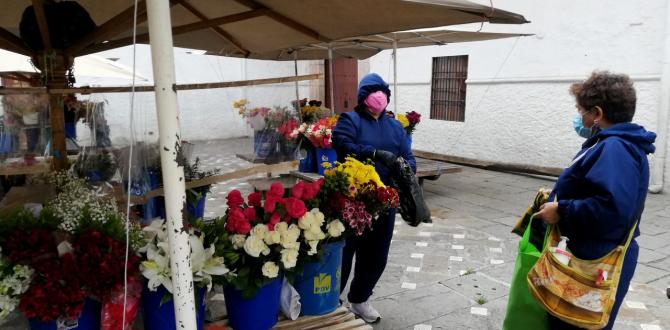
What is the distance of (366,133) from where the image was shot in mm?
3098

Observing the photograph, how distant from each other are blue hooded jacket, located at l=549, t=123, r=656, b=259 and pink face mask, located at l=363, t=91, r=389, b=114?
1255mm

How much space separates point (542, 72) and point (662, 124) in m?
2.05

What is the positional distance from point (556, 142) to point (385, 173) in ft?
19.5

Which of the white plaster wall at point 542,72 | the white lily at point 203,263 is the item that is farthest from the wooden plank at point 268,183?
the white plaster wall at point 542,72

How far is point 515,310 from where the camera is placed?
7.56 ft

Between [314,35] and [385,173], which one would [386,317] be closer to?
[385,173]

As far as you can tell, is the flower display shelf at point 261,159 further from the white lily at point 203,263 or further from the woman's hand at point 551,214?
the woman's hand at point 551,214

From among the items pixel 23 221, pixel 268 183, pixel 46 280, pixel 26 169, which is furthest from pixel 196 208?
pixel 46 280

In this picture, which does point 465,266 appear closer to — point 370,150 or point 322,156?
point 370,150

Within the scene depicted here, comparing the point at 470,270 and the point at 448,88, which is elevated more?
the point at 448,88

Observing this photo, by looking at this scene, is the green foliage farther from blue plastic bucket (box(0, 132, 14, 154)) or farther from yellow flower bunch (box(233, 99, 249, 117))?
yellow flower bunch (box(233, 99, 249, 117))

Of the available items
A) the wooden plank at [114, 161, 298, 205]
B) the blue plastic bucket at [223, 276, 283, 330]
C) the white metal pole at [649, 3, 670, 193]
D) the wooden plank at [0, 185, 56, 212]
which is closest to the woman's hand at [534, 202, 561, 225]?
the blue plastic bucket at [223, 276, 283, 330]

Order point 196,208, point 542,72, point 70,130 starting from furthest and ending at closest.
Answer: point 542,72, point 196,208, point 70,130

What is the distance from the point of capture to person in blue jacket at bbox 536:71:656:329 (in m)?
1.95
